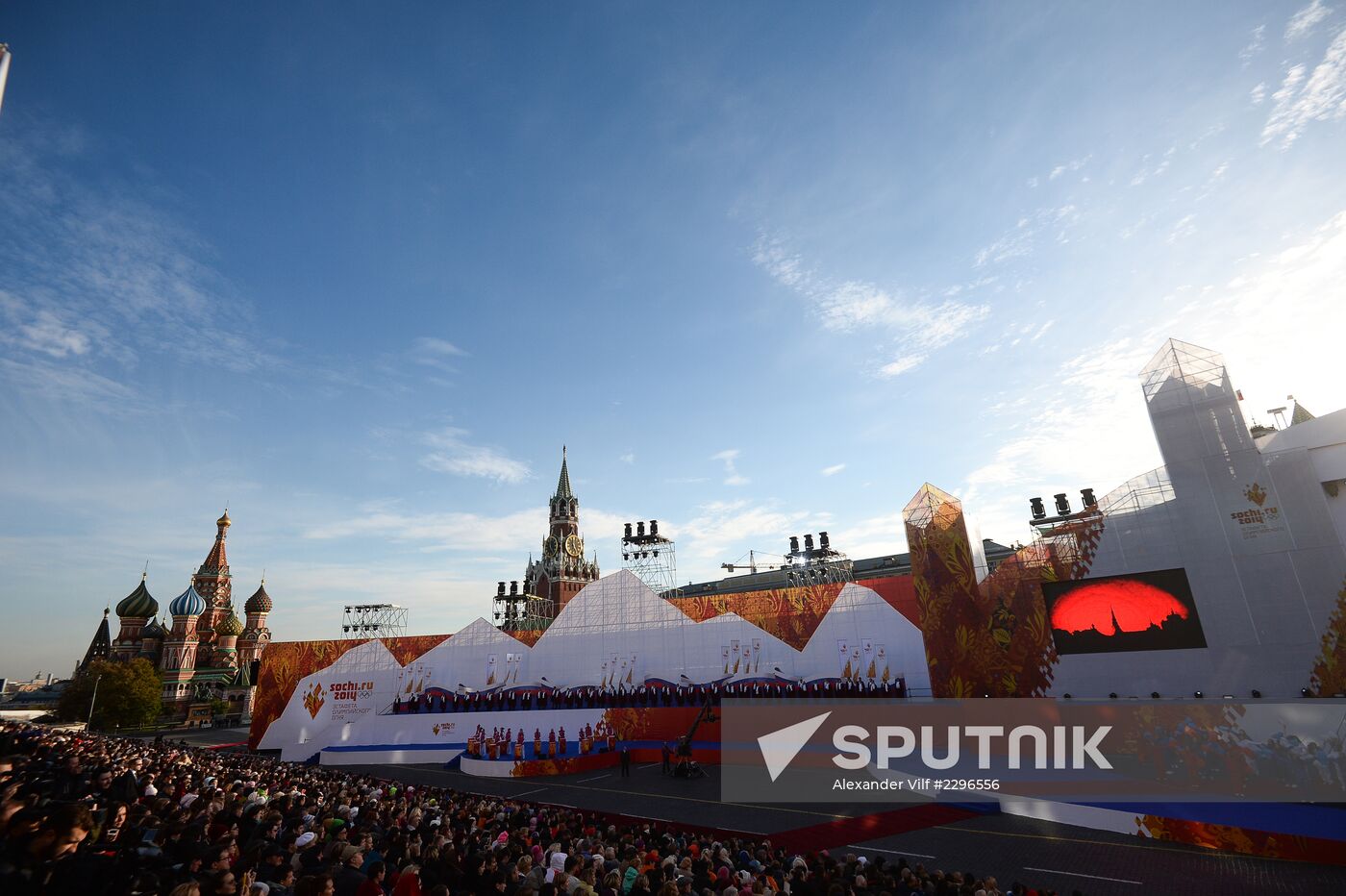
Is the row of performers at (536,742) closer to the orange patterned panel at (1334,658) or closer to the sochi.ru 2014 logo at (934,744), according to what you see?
the sochi.ru 2014 logo at (934,744)

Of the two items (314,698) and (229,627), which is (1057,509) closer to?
(314,698)

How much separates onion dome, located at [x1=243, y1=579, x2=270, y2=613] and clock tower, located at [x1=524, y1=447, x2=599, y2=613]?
3461 centimetres

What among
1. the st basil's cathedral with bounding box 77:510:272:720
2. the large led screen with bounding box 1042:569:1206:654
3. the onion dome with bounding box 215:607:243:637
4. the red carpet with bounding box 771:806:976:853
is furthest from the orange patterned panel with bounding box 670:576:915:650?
the onion dome with bounding box 215:607:243:637

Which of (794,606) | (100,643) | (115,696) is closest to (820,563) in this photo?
(794,606)

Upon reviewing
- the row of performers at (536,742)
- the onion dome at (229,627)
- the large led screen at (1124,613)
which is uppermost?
the onion dome at (229,627)

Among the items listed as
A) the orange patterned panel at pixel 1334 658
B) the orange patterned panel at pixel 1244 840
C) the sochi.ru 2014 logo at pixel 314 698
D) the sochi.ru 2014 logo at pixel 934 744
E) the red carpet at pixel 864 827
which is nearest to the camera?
the orange patterned panel at pixel 1244 840

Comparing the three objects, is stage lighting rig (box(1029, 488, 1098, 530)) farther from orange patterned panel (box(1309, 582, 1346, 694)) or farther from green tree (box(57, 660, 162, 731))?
green tree (box(57, 660, 162, 731))

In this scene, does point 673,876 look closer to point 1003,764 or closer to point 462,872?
point 462,872

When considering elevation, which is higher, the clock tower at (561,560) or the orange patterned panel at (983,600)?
the clock tower at (561,560)

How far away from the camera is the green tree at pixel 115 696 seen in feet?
185

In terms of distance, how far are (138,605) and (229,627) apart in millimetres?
9653

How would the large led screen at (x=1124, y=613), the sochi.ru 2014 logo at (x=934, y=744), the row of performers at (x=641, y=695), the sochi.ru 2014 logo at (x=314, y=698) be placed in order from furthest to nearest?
the sochi.ru 2014 logo at (x=314, y=698) < the row of performers at (x=641, y=695) < the large led screen at (x=1124, y=613) < the sochi.ru 2014 logo at (x=934, y=744)

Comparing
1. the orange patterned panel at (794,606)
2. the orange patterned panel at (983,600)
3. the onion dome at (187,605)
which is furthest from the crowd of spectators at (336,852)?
the onion dome at (187,605)

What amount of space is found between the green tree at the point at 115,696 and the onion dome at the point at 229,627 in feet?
47.0
